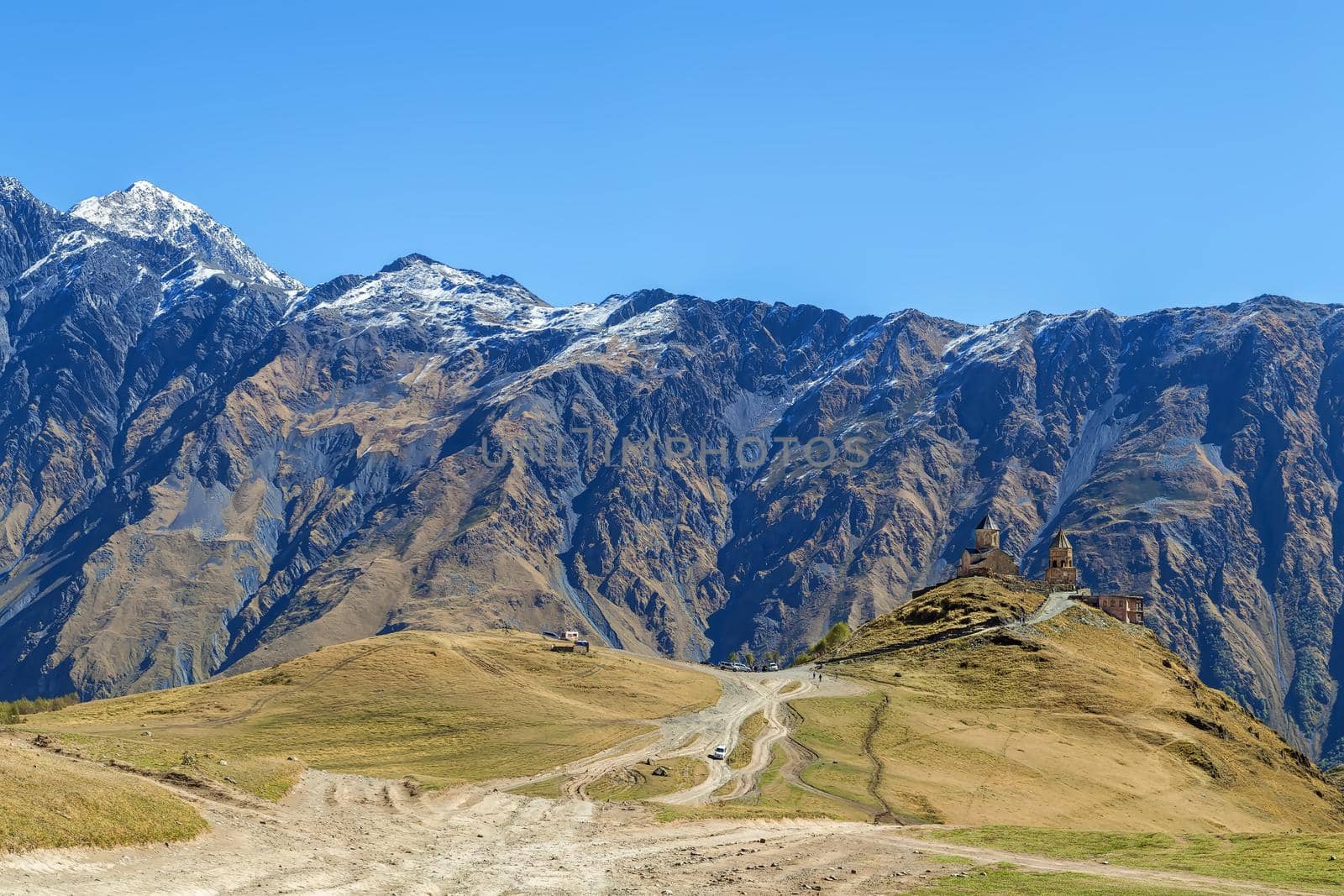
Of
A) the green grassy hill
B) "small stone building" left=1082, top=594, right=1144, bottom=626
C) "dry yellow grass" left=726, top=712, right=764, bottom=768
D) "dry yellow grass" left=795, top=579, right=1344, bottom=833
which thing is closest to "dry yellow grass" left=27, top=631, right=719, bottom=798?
"dry yellow grass" left=726, top=712, right=764, bottom=768

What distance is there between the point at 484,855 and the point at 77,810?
59.3 feet

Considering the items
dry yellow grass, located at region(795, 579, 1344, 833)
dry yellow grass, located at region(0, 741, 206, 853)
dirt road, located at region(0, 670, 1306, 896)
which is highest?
dry yellow grass, located at region(0, 741, 206, 853)

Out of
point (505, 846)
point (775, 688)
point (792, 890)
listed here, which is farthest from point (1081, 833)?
point (775, 688)

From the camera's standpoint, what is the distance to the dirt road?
158 feet

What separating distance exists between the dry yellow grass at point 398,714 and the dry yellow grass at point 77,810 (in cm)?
1085

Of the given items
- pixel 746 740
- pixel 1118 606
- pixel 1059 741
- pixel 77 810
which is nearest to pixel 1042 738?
pixel 1059 741

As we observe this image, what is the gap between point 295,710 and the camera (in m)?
111

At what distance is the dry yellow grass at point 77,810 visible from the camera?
46.7m

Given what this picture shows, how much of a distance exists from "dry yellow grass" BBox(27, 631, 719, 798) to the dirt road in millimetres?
6955

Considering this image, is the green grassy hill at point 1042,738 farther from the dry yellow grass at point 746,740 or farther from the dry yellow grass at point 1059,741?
the dry yellow grass at point 746,740

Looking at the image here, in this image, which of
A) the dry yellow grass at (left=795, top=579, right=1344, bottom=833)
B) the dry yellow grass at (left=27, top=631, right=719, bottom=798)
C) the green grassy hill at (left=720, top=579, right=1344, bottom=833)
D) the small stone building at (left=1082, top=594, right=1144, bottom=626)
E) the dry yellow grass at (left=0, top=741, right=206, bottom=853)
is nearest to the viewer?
the dry yellow grass at (left=0, top=741, right=206, bottom=853)

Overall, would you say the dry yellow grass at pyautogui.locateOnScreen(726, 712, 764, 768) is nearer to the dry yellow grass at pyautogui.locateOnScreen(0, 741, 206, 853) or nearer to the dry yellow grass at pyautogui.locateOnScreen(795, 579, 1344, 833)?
the dry yellow grass at pyautogui.locateOnScreen(795, 579, 1344, 833)

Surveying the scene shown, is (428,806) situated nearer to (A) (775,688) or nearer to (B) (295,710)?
(B) (295,710)

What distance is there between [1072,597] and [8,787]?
507 feet
